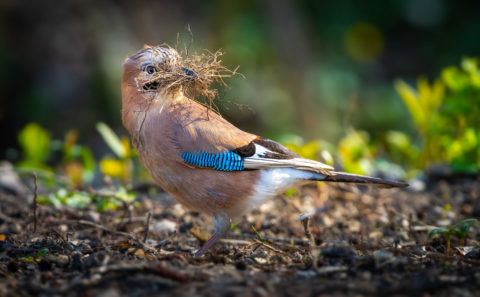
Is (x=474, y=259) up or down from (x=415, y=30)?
down

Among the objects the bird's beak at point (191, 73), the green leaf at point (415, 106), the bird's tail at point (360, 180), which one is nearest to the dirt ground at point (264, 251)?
the bird's tail at point (360, 180)

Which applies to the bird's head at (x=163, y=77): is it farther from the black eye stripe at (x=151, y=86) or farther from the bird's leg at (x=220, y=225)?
the bird's leg at (x=220, y=225)

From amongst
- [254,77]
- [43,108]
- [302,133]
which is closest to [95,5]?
[43,108]

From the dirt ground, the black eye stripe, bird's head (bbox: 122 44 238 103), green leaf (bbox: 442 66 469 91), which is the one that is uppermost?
green leaf (bbox: 442 66 469 91)

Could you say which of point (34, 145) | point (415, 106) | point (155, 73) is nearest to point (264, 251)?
point (155, 73)

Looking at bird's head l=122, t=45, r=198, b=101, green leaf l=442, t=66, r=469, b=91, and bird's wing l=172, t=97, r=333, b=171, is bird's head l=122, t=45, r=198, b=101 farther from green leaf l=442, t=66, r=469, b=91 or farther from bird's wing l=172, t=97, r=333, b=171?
green leaf l=442, t=66, r=469, b=91

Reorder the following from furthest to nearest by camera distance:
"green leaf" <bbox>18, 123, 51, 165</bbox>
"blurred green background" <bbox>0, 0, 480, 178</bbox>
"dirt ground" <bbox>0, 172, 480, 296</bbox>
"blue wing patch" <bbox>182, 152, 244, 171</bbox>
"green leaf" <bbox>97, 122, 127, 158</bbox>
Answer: "blurred green background" <bbox>0, 0, 480, 178</bbox> < "green leaf" <bbox>18, 123, 51, 165</bbox> < "green leaf" <bbox>97, 122, 127, 158</bbox> < "blue wing patch" <bbox>182, 152, 244, 171</bbox> < "dirt ground" <bbox>0, 172, 480, 296</bbox>

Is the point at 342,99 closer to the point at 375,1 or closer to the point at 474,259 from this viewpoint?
the point at 375,1

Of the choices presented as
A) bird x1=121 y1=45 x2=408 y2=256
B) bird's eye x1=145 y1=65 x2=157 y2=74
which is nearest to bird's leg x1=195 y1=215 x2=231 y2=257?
bird x1=121 y1=45 x2=408 y2=256
